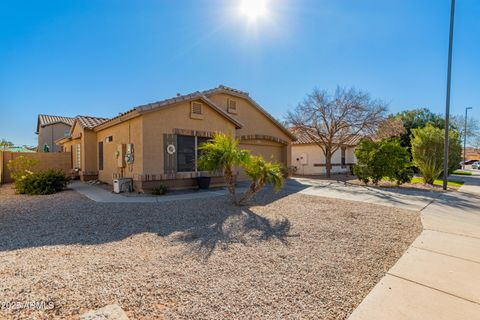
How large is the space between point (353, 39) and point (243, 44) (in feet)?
17.2

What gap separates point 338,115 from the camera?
17.0 meters

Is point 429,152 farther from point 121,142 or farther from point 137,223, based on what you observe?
point 121,142

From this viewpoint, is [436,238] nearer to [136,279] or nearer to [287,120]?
[136,279]

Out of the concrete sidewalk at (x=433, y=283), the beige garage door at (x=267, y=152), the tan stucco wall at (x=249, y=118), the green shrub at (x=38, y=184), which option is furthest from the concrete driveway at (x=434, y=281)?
the green shrub at (x=38, y=184)

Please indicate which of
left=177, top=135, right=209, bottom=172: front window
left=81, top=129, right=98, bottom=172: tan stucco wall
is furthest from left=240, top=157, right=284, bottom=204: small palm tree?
left=81, top=129, right=98, bottom=172: tan stucco wall

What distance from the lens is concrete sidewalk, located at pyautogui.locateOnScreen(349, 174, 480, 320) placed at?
2.52m

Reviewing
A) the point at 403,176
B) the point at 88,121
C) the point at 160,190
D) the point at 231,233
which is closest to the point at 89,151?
the point at 88,121

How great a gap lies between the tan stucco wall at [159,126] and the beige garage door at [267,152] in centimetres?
514

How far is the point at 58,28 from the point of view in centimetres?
987

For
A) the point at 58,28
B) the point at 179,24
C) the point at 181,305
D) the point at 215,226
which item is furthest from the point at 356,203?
the point at 58,28

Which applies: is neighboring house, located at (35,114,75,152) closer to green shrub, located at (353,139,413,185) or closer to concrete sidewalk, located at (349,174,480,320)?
green shrub, located at (353,139,413,185)

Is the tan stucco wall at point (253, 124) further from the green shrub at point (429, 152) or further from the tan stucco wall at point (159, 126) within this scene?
the green shrub at point (429, 152)

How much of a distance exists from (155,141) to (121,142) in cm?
250

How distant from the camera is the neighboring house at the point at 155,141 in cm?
954
